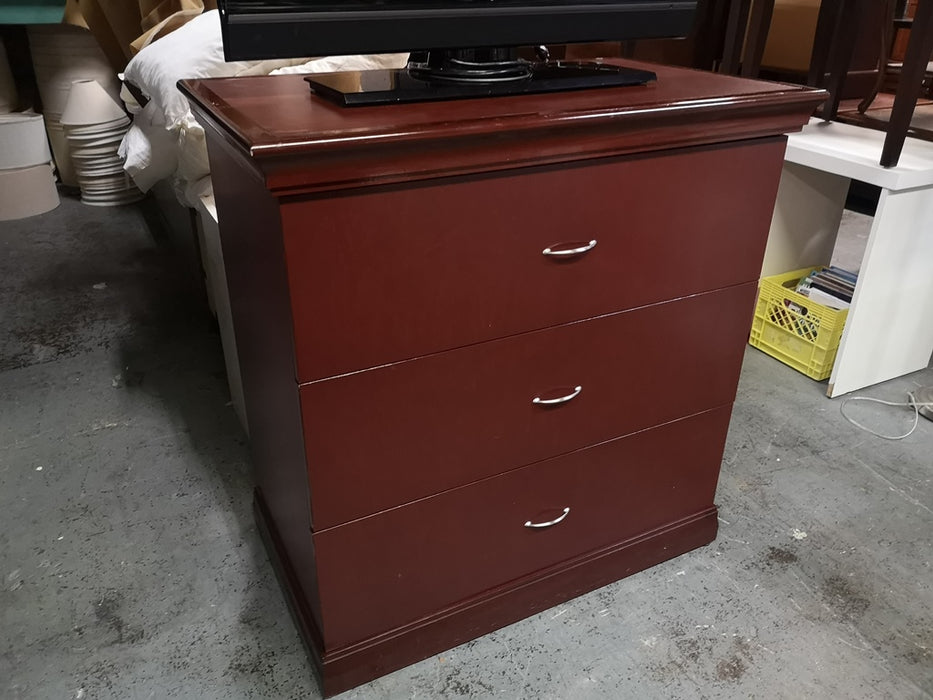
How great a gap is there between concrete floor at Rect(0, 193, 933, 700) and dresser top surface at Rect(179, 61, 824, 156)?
83cm

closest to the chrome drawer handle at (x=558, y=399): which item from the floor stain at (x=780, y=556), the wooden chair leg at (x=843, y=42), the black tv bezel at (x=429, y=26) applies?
the black tv bezel at (x=429, y=26)

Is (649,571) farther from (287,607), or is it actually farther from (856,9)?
(856,9)

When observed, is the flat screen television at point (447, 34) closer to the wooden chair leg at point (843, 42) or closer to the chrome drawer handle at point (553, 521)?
the chrome drawer handle at point (553, 521)

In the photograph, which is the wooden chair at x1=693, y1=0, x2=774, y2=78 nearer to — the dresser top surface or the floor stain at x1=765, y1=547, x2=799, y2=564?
the dresser top surface

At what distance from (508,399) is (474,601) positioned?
15.3 inches

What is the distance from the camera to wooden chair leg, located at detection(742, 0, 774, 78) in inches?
78.3

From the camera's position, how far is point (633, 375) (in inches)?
46.2

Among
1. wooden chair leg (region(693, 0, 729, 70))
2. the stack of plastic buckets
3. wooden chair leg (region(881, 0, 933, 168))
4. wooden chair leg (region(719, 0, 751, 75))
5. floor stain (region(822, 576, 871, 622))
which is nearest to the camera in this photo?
floor stain (region(822, 576, 871, 622))

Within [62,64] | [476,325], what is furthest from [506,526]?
[62,64]

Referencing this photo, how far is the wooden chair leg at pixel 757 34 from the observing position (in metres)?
1.99

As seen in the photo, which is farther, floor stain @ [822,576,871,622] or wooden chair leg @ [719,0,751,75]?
wooden chair leg @ [719,0,751,75]

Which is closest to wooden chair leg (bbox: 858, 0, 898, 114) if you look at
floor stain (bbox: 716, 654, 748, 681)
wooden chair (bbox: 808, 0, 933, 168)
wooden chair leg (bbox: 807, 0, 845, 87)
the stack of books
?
wooden chair (bbox: 808, 0, 933, 168)

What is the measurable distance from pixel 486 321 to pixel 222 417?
1063 millimetres

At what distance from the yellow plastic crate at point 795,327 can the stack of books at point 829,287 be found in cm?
5
